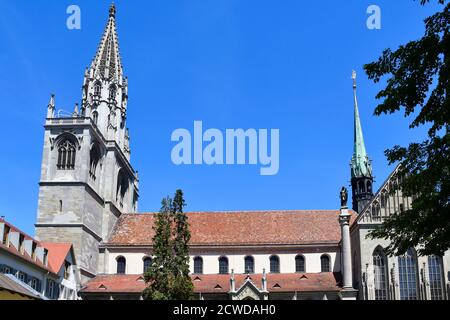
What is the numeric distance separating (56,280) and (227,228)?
20.0 metres

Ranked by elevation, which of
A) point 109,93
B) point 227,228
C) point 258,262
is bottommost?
point 258,262

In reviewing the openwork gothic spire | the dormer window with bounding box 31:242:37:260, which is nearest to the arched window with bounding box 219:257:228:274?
the dormer window with bounding box 31:242:37:260

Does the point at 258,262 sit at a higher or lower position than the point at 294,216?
lower

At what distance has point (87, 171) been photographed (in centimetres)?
5738

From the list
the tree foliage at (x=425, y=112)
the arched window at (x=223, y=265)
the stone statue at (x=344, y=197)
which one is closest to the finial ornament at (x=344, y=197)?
the stone statue at (x=344, y=197)

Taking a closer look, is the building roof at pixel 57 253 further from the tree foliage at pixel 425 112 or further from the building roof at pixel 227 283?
the tree foliage at pixel 425 112

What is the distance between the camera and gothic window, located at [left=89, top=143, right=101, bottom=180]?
59766 mm

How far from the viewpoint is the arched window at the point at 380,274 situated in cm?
4759

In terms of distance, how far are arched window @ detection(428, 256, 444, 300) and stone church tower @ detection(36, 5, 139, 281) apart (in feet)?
115

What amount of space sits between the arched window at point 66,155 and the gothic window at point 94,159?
2.46m
